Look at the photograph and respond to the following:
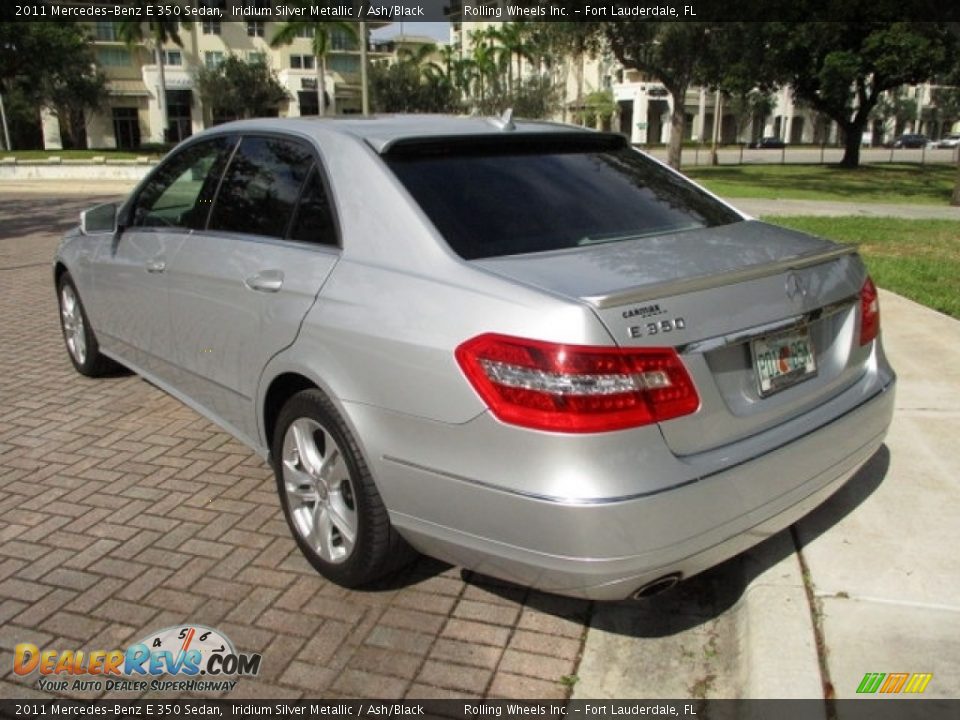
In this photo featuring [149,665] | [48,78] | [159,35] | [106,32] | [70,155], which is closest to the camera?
[149,665]

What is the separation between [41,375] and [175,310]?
2.69m

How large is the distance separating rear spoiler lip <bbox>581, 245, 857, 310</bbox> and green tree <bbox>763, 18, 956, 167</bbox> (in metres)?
30.1

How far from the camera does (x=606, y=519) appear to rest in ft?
7.55

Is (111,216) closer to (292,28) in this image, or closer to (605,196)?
(605,196)

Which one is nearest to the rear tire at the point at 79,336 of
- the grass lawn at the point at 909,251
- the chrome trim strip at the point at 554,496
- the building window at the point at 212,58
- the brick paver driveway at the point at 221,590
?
the brick paver driveway at the point at 221,590

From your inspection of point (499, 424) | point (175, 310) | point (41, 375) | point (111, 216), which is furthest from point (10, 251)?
point (499, 424)

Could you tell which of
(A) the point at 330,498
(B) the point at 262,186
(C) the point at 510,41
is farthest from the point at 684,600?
(C) the point at 510,41

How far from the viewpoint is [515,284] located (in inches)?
97.2

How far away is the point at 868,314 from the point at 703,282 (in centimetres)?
108

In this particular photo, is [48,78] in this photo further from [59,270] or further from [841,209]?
[59,270]

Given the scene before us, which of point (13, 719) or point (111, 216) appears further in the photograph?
point (111, 216)

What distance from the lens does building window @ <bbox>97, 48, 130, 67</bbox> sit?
227ft

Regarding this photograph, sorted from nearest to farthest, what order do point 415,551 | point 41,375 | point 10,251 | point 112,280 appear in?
point 415,551, point 112,280, point 41,375, point 10,251

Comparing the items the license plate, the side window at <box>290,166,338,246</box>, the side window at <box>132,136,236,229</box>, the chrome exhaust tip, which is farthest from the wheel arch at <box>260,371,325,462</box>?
the license plate
